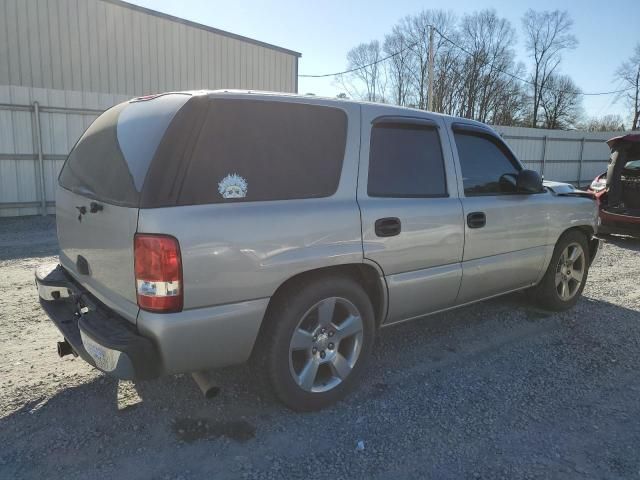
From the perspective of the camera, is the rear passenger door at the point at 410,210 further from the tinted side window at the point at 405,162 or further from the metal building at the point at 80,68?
the metal building at the point at 80,68

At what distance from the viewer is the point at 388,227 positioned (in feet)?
10.3

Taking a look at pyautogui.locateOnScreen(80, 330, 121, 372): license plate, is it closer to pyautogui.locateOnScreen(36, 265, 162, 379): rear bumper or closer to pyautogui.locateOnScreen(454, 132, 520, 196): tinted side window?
pyautogui.locateOnScreen(36, 265, 162, 379): rear bumper

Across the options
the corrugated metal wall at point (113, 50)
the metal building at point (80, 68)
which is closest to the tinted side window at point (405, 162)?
Answer: the metal building at point (80, 68)

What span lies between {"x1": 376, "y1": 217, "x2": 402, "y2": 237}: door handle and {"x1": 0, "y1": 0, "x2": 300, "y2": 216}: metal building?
975cm

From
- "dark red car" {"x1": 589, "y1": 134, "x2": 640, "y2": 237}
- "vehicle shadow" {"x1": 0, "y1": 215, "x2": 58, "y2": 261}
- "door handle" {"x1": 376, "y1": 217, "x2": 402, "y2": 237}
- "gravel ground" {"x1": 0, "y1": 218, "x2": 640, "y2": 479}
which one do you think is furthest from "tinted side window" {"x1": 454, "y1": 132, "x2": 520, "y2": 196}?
"vehicle shadow" {"x1": 0, "y1": 215, "x2": 58, "y2": 261}

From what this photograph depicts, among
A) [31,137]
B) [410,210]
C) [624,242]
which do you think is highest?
[31,137]

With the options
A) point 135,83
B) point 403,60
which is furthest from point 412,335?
point 403,60

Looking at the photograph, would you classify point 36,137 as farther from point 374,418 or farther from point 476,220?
point 374,418

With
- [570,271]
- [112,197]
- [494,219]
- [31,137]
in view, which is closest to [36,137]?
[31,137]

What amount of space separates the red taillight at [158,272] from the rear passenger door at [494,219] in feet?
7.20

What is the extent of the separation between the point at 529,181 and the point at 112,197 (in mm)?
3094

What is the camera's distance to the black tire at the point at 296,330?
2.74 metres

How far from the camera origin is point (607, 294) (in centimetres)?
565

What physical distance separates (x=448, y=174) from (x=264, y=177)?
1.58 metres
